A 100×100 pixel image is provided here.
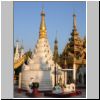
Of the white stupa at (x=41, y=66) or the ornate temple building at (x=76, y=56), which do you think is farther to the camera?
the white stupa at (x=41, y=66)

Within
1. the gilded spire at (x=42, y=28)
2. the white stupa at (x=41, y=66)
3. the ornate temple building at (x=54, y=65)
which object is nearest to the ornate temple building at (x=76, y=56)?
the ornate temple building at (x=54, y=65)

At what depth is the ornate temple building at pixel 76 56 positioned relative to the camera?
7.37 m

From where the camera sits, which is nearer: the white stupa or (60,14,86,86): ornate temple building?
(60,14,86,86): ornate temple building

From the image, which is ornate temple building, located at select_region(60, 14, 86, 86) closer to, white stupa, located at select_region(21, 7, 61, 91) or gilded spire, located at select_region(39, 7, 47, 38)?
white stupa, located at select_region(21, 7, 61, 91)

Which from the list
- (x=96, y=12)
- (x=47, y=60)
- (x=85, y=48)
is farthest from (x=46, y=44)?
(x=96, y=12)

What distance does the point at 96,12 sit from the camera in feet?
23.1

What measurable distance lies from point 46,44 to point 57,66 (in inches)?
19.5

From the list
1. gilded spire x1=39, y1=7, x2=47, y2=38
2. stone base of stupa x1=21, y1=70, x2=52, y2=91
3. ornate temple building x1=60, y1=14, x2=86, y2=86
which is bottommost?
stone base of stupa x1=21, y1=70, x2=52, y2=91

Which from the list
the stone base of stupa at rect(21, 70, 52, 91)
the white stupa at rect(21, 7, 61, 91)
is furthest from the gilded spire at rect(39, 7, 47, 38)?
the stone base of stupa at rect(21, 70, 52, 91)

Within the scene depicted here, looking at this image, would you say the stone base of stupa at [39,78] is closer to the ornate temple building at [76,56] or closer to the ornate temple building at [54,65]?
the ornate temple building at [54,65]

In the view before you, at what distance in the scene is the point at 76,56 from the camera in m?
7.81

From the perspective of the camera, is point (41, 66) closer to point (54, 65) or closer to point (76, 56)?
point (54, 65)

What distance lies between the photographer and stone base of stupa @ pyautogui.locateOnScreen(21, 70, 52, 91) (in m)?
7.42

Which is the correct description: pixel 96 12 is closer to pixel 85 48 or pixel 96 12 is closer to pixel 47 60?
pixel 85 48
